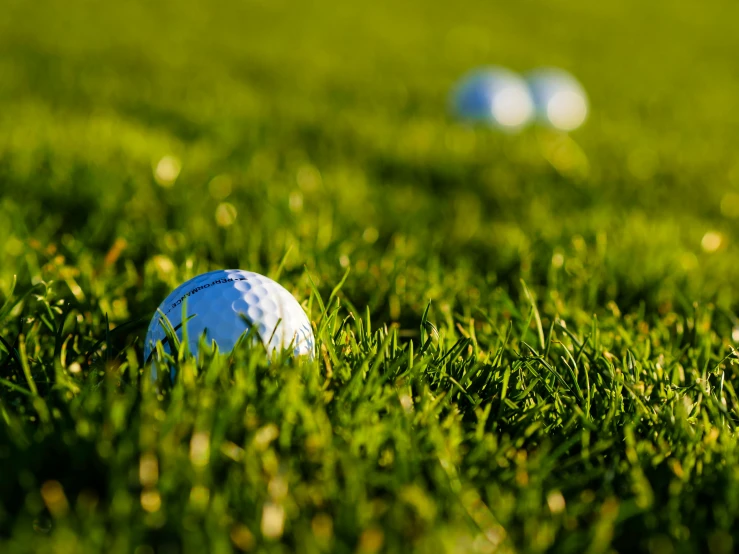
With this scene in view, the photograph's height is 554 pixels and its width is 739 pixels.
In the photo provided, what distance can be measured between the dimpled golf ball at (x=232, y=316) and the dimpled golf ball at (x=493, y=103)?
4.01 metres

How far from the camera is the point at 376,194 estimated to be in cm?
394

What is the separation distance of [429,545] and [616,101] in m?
7.58

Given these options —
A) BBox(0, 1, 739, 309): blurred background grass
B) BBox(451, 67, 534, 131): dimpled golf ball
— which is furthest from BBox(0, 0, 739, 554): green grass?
BBox(451, 67, 534, 131): dimpled golf ball

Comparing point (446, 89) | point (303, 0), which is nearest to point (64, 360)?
point (446, 89)

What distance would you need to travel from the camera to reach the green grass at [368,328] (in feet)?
4.57

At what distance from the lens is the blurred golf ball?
620 cm

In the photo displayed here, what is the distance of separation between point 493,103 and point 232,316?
13.9 feet

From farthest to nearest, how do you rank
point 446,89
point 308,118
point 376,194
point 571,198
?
point 446,89
point 308,118
point 571,198
point 376,194

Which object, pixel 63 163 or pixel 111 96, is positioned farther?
pixel 111 96

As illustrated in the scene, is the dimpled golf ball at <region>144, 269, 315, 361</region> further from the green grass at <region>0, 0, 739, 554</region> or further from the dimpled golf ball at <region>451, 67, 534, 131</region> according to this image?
the dimpled golf ball at <region>451, 67, 534, 131</region>

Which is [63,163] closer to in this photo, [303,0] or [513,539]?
[513,539]

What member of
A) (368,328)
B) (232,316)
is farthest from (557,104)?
(232,316)

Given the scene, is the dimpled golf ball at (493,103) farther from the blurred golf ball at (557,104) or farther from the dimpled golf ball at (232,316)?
the dimpled golf ball at (232,316)

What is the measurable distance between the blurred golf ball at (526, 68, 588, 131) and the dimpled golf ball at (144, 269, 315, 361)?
4.68 meters
